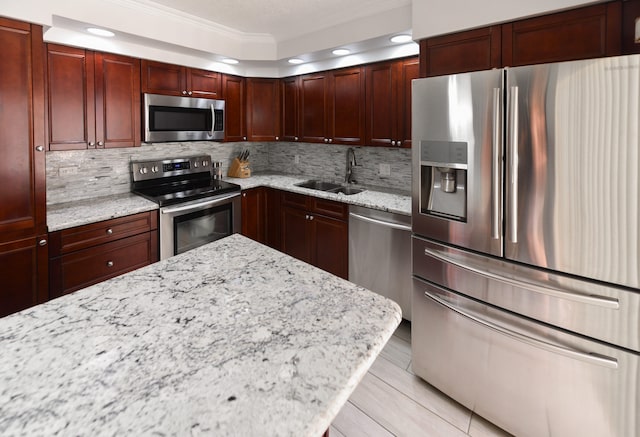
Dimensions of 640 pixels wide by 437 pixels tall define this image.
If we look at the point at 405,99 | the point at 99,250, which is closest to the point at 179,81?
the point at 99,250

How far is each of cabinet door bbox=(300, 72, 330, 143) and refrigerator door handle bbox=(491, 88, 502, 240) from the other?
7.24 feet

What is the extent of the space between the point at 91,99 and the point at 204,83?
1.16 meters

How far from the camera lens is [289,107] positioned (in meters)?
4.08

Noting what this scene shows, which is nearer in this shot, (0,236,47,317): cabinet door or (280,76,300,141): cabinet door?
(0,236,47,317): cabinet door

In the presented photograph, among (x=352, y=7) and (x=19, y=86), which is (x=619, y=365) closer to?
(x=352, y=7)

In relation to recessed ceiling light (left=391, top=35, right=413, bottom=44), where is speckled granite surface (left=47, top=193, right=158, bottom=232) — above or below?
below

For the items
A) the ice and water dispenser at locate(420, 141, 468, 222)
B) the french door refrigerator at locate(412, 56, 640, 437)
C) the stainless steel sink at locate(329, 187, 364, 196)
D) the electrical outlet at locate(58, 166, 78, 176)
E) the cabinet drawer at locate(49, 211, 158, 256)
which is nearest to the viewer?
the french door refrigerator at locate(412, 56, 640, 437)

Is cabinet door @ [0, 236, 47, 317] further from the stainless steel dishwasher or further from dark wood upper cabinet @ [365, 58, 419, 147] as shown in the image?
dark wood upper cabinet @ [365, 58, 419, 147]

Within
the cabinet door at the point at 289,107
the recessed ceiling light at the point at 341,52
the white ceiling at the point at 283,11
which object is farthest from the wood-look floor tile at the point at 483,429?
the cabinet door at the point at 289,107

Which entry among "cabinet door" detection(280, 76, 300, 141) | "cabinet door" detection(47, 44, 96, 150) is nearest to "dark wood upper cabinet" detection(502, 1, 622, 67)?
"cabinet door" detection(280, 76, 300, 141)

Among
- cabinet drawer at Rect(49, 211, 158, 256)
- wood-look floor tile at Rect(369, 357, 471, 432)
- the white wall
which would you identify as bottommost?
wood-look floor tile at Rect(369, 357, 471, 432)

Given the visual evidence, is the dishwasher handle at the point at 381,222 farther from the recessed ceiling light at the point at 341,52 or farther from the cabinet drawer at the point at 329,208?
the recessed ceiling light at the point at 341,52

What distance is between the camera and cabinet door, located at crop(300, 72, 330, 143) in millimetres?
3670

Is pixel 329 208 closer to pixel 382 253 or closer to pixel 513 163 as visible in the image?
pixel 382 253
